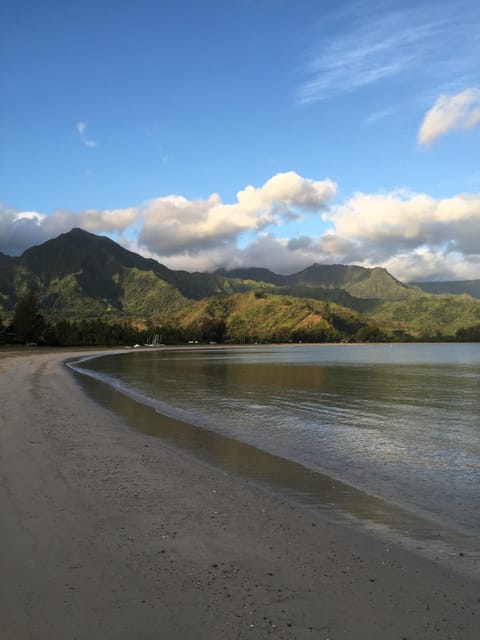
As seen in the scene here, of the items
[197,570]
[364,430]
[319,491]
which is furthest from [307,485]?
[364,430]

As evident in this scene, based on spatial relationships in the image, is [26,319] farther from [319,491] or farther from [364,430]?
[319,491]

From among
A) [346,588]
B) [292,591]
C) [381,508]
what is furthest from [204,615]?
[381,508]

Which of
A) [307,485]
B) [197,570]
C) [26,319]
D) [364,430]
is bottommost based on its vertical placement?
[364,430]

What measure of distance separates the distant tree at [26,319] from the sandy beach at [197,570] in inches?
5798

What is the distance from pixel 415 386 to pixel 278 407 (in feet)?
73.3

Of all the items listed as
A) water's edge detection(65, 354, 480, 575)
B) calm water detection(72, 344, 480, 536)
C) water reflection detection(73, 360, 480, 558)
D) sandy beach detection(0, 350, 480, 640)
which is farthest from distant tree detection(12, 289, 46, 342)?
sandy beach detection(0, 350, 480, 640)

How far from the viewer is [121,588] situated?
271 inches

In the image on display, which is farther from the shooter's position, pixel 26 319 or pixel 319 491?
pixel 26 319

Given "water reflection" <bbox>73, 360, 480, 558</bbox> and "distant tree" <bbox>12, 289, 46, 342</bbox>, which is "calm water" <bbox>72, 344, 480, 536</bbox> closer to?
"water reflection" <bbox>73, 360, 480, 558</bbox>

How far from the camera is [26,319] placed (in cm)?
14825

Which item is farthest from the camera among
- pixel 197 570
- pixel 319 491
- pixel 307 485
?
pixel 307 485

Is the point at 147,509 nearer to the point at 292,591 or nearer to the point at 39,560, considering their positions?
the point at 39,560

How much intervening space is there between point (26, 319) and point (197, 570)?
6122 inches

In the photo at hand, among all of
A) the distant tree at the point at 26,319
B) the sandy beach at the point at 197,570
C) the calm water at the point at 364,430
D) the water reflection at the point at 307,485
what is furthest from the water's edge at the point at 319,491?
the distant tree at the point at 26,319
